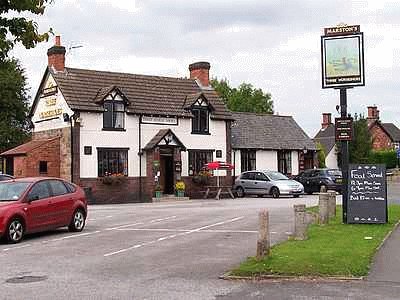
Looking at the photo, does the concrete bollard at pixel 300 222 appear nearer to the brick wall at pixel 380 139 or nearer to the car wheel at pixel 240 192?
the car wheel at pixel 240 192

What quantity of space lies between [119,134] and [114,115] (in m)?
1.11

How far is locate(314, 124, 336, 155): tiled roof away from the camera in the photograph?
7681 cm

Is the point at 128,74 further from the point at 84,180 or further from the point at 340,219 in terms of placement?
the point at 340,219

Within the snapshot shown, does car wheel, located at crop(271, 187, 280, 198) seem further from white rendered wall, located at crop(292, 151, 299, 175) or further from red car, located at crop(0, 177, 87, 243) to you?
red car, located at crop(0, 177, 87, 243)

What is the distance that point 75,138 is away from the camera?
3481cm

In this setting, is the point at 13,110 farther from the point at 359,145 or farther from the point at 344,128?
the point at 344,128

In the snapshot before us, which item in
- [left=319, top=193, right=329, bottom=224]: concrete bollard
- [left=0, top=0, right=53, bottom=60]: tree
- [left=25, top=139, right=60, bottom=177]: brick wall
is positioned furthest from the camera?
[left=25, top=139, right=60, bottom=177]: brick wall

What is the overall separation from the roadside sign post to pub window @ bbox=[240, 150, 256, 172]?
26053 millimetres

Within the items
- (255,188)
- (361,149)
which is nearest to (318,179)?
(255,188)

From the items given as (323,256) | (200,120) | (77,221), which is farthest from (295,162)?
(323,256)

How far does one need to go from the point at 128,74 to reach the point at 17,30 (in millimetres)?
31398

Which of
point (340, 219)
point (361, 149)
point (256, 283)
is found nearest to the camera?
point (256, 283)

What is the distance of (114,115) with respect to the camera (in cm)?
3678

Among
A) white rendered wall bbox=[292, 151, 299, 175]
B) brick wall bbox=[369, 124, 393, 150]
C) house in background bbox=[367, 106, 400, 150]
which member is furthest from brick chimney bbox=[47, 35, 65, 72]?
brick wall bbox=[369, 124, 393, 150]
